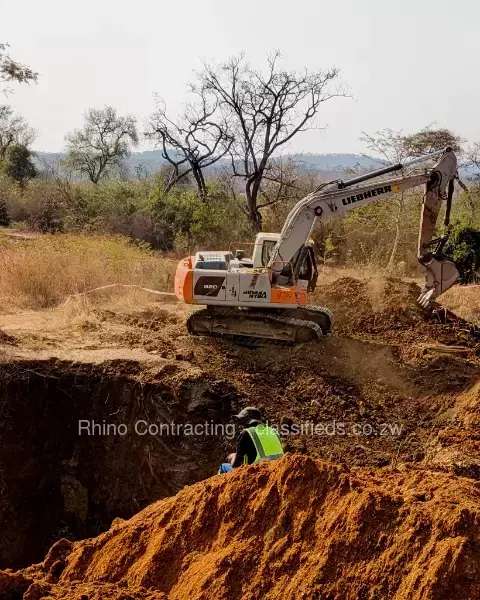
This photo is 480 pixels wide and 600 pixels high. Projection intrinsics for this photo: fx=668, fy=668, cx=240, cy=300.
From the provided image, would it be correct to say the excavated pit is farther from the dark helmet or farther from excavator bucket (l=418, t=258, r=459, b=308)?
excavator bucket (l=418, t=258, r=459, b=308)

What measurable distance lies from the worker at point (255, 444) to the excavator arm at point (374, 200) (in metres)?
5.83

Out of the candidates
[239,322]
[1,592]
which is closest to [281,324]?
[239,322]

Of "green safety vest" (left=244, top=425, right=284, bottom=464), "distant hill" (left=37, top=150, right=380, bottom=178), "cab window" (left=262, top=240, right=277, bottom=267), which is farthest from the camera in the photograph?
"distant hill" (left=37, top=150, right=380, bottom=178)

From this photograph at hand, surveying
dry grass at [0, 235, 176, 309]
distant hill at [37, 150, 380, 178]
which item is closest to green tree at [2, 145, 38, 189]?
distant hill at [37, 150, 380, 178]

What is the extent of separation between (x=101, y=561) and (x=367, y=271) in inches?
550

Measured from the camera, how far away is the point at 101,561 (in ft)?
17.5

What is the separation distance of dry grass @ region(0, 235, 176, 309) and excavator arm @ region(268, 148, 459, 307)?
5.23 metres

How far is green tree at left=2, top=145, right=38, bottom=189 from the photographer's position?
38156 millimetres

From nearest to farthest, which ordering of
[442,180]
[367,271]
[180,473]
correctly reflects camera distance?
[180,473]
[442,180]
[367,271]

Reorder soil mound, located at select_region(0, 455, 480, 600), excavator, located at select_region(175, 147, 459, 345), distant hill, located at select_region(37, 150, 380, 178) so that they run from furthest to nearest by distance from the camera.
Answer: distant hill, located at select_region(37, 150, 380, 178)
excavator, located at select_region(175, 147, 459, 345)
soil mound, located at select_region(0, 455, 480, 600)

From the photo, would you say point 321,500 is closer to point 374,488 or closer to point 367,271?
point 374,488

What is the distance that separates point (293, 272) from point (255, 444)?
623cm

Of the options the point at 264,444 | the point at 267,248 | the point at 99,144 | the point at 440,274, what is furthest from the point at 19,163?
the point at 264,444

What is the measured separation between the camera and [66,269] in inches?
616
